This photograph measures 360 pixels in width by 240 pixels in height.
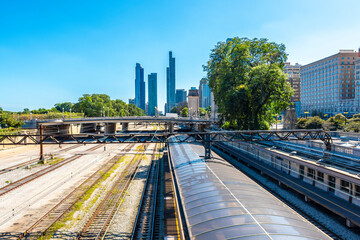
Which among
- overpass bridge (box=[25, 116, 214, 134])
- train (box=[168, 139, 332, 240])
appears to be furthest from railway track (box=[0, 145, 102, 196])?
overpass bridge (box=[25, 116, 214, 134])

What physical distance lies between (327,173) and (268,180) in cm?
735

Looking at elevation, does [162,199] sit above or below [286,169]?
below

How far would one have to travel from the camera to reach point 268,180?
22.6 metres

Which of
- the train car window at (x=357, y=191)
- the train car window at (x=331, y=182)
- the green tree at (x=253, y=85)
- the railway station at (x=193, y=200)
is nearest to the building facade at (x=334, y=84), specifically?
the green tree at (x=253, y=85)

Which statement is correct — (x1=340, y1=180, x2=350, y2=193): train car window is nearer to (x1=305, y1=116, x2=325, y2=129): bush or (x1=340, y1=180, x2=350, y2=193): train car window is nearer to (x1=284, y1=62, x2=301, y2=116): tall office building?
(x1=305, y1=116, x2=325, y2=129): bush

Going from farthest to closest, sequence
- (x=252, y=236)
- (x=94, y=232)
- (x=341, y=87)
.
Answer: (x=341, y=87)
(x=94, y=232)
(x=252, y=236)

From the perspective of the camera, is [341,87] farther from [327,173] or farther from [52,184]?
[52,184]

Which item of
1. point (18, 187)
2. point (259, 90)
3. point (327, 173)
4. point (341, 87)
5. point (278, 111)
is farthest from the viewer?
point (341, 87)

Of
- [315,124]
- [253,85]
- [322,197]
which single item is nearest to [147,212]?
[322,197]

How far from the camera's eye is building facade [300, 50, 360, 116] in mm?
94062

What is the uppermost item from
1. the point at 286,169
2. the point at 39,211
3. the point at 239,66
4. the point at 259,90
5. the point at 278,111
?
the point at 239,66

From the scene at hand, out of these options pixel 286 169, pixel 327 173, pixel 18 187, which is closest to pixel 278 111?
pixel 286 169

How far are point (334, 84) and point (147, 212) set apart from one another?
113m

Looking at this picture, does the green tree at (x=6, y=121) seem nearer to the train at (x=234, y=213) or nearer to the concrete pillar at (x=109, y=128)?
the concrete pillar at (x=109, y=128)
